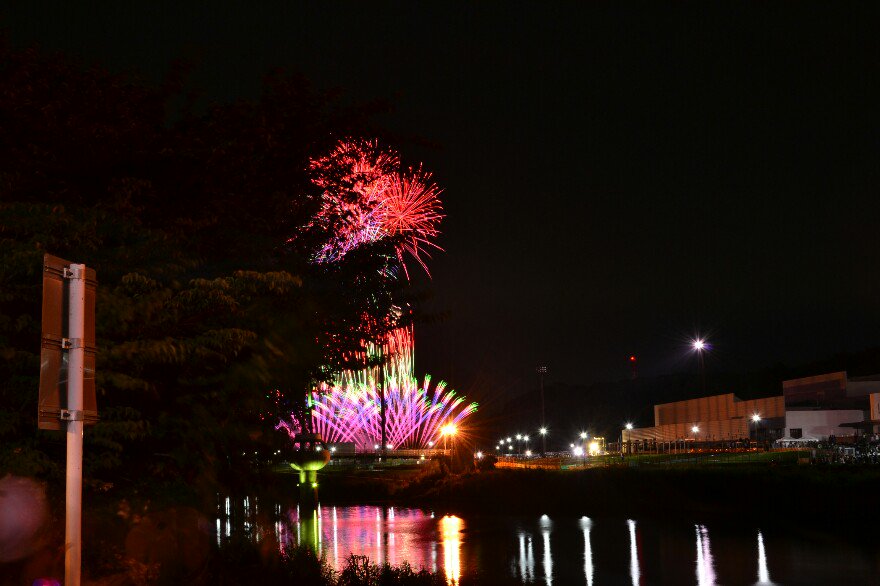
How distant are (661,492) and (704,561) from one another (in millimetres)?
11698

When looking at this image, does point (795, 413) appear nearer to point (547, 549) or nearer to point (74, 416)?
point (547, 549)

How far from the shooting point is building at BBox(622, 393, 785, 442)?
234 ft

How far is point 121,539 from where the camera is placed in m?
9.29

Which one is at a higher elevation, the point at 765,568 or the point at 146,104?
the point at 146,104

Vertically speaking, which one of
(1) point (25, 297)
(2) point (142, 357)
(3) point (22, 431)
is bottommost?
(3) point (22, 431)

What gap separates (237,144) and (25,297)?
128 inches

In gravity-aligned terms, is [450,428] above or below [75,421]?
below

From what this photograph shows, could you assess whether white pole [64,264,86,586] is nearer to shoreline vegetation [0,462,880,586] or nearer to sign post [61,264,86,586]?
sign post [61,264,86,586]

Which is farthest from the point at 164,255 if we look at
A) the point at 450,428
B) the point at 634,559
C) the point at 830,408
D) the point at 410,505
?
the point at 830,408

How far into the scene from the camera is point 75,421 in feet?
17.0

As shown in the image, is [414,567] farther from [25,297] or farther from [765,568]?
[25,297]

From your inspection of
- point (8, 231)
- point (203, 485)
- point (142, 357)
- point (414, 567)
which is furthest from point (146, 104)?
point (414, 567)

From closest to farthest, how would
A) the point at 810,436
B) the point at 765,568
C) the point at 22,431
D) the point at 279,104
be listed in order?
the point at 22,431
the point at 279,104
the point at 765,568
the point at 810,436

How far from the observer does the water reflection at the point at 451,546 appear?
15445 millimetres
